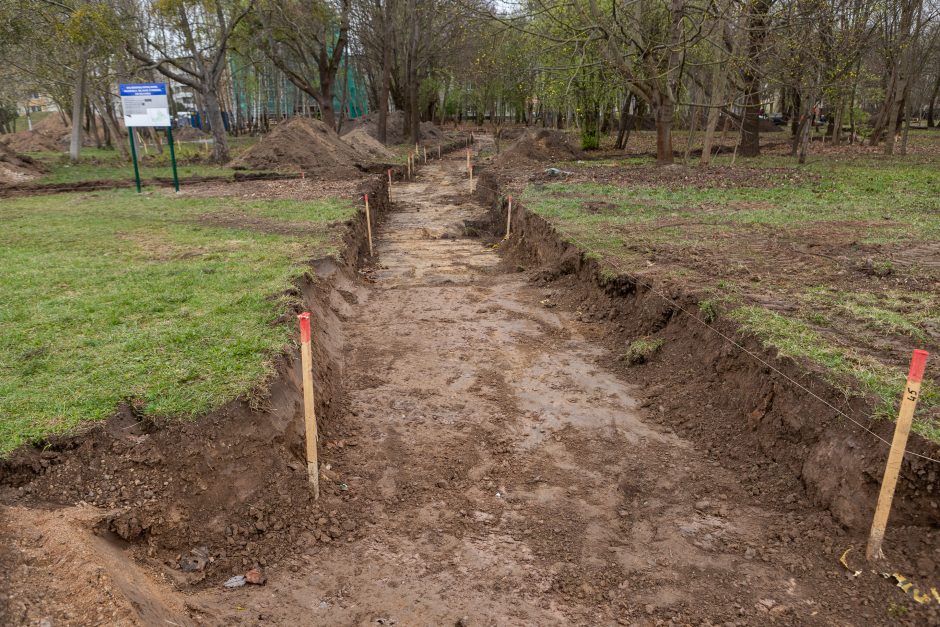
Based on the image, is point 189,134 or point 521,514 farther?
point 189,134

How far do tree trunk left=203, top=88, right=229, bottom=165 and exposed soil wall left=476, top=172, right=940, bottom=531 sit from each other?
20.9 meters

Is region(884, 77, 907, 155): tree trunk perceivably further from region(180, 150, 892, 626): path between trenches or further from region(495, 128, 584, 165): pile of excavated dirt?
region(180, 150, 892, 626): path between trenches

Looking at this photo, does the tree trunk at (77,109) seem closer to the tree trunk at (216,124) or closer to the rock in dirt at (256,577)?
the tree trunk at (216,124)

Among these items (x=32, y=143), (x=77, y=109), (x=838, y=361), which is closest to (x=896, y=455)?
(x=838, y=361)

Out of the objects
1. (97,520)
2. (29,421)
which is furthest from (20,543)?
(29,421)

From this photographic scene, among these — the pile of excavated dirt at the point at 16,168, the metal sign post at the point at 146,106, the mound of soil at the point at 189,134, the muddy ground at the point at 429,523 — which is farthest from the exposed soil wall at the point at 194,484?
the mound of soil at the point at 189,134

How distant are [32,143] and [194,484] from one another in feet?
140

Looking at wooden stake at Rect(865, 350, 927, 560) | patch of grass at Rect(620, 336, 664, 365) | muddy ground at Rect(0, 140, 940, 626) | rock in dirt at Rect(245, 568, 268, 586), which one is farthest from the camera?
patch of grass at Rect(620, 336, 664, 365)

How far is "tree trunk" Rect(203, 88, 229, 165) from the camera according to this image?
25031 millimetres

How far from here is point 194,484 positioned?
4355 millimetres

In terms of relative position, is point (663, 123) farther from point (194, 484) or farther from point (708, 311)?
point (194, 484)

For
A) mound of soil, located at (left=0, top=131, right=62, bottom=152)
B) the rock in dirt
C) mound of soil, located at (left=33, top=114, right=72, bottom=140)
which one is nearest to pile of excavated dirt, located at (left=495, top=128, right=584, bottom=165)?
the rock in dirt

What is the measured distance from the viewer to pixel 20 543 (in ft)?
10.8

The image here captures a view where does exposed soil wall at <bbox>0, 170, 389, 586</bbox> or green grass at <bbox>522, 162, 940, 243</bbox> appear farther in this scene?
green grass at <bbox>522, 162, 940, 243</bbox>
